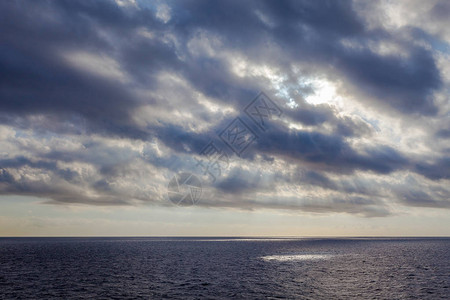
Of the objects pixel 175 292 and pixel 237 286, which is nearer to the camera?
pixel 175 292

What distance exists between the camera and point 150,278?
74.0 meters

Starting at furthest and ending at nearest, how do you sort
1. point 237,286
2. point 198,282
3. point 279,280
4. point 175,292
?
point 279,280
point 198,282
point 237,286
point 175,292

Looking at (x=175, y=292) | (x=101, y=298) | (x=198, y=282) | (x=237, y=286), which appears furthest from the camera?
(x=198, y=282)

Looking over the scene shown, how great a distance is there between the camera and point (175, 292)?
5681 cm

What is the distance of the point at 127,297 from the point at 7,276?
41024mm

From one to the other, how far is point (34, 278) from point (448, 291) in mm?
84711

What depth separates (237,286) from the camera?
208 ft

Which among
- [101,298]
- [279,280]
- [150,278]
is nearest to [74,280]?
[150,278]

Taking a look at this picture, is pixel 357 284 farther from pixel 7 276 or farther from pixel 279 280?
pixel 7 276

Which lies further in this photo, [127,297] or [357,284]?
[357,284]

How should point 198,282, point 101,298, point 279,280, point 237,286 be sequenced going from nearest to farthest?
point 101,298, point 237,286, point 198,282, point 279,280

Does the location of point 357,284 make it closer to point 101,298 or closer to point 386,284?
point 386,284

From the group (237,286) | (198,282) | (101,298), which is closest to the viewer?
(101,298)

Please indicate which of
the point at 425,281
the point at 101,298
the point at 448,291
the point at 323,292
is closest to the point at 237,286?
the point at 323,292
